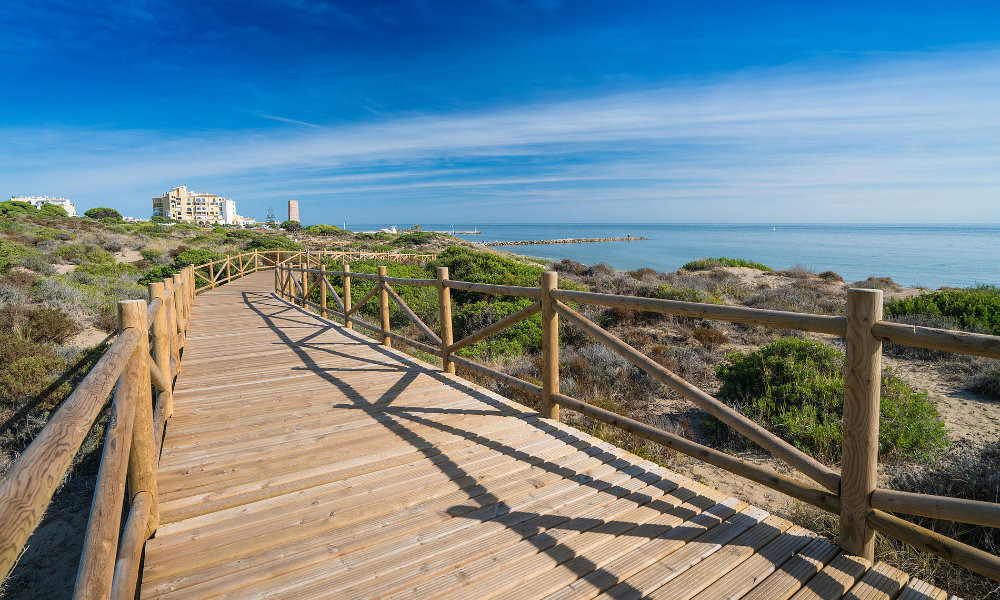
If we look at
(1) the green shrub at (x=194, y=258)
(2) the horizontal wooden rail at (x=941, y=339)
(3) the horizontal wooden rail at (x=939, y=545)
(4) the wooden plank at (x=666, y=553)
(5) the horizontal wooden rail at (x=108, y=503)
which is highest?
(1) the green shrub at (x=194, y=258)

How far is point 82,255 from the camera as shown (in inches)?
904

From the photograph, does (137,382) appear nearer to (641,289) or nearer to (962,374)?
A: (962,374)

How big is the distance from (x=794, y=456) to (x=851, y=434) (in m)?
0.32

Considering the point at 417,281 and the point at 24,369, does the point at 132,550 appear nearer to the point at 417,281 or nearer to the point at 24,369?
the point at 417,281

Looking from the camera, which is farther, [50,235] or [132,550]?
[50,235]

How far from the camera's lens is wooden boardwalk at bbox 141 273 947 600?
2.28m

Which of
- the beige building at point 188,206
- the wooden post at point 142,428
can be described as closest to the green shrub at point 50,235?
the wooden post at point 142,428

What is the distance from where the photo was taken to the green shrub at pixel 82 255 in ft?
71.8

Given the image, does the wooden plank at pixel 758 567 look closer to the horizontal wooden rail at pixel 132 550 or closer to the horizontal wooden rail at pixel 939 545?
the horizontal wooden rail at pixel 939 545


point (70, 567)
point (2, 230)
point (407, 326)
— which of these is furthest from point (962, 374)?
point (2, 230)

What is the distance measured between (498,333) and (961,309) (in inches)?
352

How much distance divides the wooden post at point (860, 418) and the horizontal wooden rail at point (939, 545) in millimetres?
71

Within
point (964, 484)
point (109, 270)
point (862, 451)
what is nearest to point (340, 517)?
point (862, 451)

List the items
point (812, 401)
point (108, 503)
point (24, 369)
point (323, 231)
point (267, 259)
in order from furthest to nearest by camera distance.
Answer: point (323, 231) → point (267, 259) → point (24, 369) → point (812, 401) → point (108, 503)
